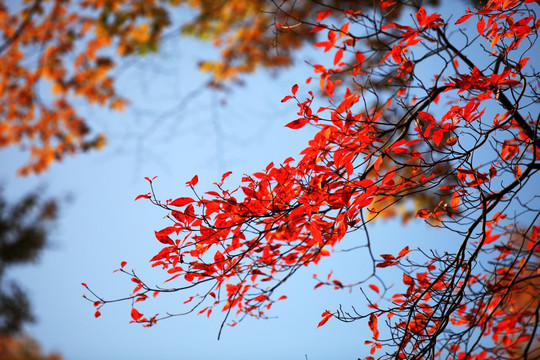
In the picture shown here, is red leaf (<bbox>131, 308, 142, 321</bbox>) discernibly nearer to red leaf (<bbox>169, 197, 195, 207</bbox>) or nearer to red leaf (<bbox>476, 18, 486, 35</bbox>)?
red leaf (<bbox>169, 197, 195, 207</bbox>)

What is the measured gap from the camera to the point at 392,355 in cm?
174

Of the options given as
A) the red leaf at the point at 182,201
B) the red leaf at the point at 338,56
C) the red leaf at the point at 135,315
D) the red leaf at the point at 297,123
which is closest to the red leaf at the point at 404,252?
the red leaf at the point at 297,123

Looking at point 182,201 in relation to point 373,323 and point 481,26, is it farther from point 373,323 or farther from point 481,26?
point 481,26

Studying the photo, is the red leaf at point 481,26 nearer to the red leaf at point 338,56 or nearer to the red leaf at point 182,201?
the red leaf at point 338,56

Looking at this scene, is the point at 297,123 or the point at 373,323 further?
the point at 373,323

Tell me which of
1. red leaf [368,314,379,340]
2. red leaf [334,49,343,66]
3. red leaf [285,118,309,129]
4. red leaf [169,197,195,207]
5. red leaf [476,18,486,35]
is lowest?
red leaf [368,314,379,340]

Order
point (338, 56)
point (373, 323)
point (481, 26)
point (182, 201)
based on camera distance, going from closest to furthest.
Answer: point (182, 201) → point (373, 323) → point (481, 26) → point (338, 56)

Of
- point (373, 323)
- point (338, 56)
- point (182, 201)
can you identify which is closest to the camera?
point (182, 201)

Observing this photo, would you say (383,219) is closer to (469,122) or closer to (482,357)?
(482,357)

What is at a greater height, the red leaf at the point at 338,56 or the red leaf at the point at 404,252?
the red leaf at the point at 338,56

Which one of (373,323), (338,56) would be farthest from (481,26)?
(373,323)

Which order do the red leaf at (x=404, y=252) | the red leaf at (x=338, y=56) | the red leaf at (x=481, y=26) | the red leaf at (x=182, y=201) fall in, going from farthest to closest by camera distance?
the red leaf at (x=338, y=56) < the red leaf at (x=481, y=26) < the red leaf at (x=404, y=252) < the red leaf at (x=182, y=201)

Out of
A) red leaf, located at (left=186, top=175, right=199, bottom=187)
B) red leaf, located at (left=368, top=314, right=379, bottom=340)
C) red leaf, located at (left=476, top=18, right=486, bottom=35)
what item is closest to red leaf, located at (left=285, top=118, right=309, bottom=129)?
red leaf, located at (left=186, top=175, right=199, bottom=187)

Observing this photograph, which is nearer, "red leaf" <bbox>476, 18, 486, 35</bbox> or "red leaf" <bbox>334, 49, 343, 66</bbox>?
"red leaf" <bbox>476, 18, 486, 35</bbox>
